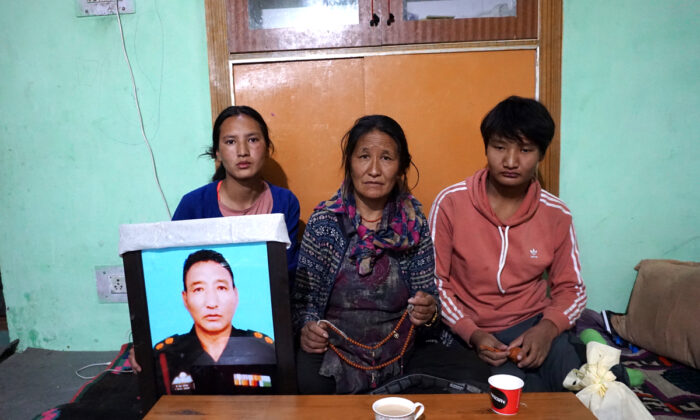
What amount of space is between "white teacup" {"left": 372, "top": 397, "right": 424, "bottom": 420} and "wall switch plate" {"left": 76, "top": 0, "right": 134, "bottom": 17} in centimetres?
214

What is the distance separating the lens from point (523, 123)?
1530 millimetres

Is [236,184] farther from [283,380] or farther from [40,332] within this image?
[40,332]

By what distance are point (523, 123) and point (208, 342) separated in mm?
1257

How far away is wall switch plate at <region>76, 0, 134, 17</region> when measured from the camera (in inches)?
83.1

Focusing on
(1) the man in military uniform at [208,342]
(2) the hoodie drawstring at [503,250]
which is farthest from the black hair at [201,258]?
(2) the hoodie drawstring at [503,250]

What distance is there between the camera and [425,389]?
1420 millimetres

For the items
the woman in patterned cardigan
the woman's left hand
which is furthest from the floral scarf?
the woman's left hand

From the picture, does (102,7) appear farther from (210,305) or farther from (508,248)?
(508,248)

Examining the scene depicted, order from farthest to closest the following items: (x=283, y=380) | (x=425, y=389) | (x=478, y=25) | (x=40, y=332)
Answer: (x=40, y=332) → (x=478, y=25) → (x=425, y=389) → (x=283, y=380)

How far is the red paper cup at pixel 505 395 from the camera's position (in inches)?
38.3

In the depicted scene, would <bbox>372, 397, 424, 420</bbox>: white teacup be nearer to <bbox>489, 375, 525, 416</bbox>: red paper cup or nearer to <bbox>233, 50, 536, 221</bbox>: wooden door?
<bbox>489, 375, 525, 416</bbox>: red paper cup

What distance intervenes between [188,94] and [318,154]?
0.71 m

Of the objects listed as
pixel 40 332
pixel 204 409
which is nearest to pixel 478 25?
pixel 204 409

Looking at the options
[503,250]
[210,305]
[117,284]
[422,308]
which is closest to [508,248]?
[503,250]
